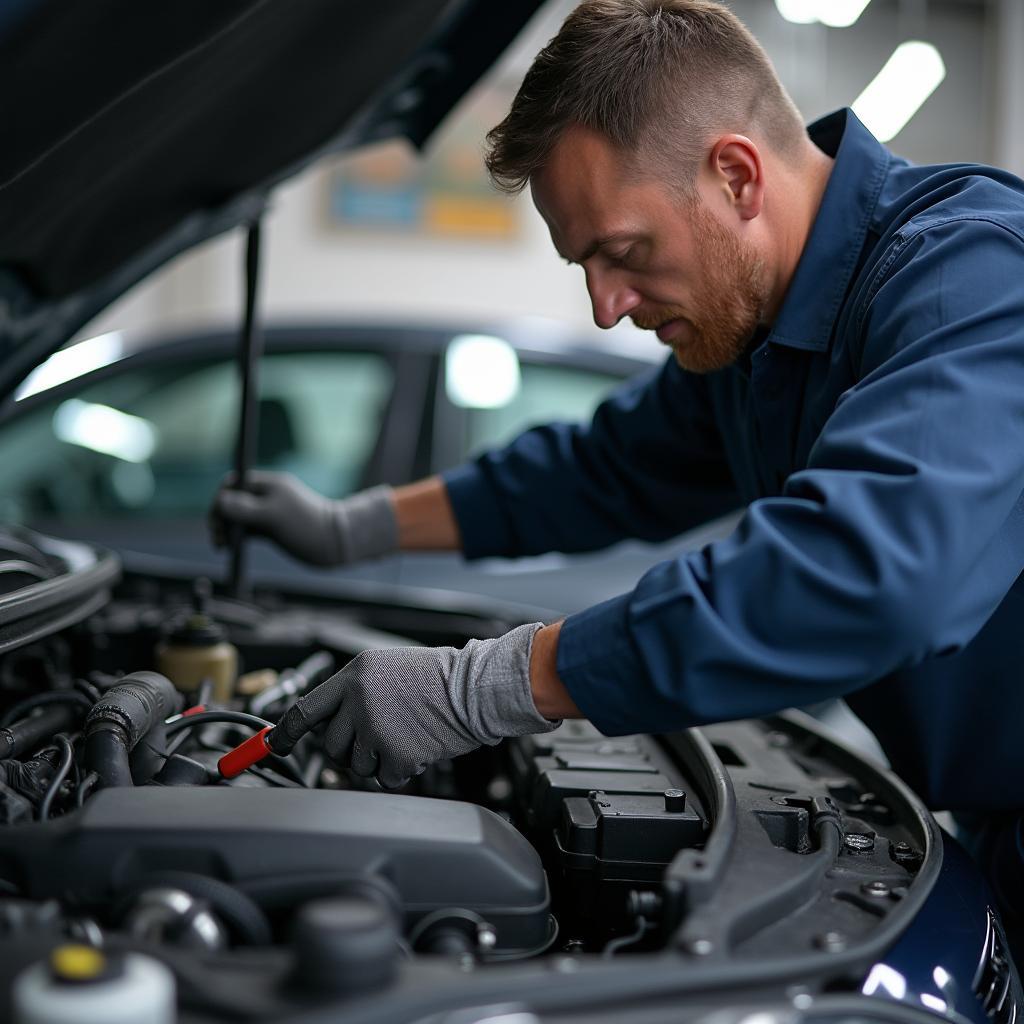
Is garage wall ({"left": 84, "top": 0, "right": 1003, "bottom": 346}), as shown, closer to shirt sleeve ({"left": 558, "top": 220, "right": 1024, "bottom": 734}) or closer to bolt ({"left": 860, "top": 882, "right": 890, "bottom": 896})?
shirt sleeve ({"left": 558, "top": 220, "right": 1024, "bottom": 734})

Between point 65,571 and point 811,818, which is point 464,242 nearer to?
point 65,571

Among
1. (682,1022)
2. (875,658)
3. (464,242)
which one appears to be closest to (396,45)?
(875,658)

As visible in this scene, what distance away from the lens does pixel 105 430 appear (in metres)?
2.87

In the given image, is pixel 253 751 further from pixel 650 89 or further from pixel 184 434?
pixel 184 434

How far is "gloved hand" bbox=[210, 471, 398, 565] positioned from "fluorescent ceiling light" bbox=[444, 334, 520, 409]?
2.87 feet

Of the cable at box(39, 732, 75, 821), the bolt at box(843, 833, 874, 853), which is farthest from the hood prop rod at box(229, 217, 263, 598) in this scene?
the bolt at box(843, 833, 874, 853)

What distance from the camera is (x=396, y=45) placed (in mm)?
1598

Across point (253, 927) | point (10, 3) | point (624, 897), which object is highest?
point (10, 3)

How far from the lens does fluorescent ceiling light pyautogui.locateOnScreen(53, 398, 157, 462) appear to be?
112 inches

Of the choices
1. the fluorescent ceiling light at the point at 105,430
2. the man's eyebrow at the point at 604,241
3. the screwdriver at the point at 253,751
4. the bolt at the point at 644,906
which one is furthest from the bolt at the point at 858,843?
the fluorescent ceiling light at the point at 105,430

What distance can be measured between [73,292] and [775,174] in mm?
1089

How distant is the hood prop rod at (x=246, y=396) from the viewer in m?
1.94

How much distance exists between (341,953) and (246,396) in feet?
4.51

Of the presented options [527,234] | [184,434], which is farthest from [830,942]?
[527,234]
